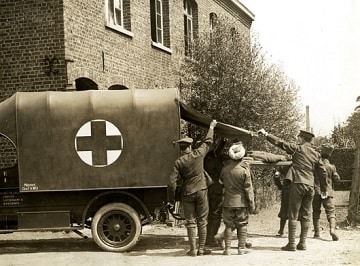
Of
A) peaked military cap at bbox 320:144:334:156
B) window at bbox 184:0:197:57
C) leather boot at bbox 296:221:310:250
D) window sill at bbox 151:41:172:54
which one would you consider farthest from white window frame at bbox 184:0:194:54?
leather boot at bbox 296:221:310:250

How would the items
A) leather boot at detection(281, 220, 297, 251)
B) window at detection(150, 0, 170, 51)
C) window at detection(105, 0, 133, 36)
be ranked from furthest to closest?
1. window at detection(150, 0, 170, 51)
2. window at detection(105, 0, 133, 36)
3. leather boot at detection(281, 220, 297, 251)

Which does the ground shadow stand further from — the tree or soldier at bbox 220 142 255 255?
the tree

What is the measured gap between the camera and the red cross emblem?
9031 millimetres

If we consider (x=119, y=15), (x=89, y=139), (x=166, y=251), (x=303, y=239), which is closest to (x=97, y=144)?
(x=89, y=139)

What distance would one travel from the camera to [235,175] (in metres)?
8.70

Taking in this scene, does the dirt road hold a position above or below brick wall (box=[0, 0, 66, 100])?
below

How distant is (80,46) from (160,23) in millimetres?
5506

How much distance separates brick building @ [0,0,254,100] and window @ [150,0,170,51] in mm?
32

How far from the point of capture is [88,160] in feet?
29.6

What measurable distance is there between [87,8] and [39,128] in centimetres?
467

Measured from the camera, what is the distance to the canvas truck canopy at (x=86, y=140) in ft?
29.5

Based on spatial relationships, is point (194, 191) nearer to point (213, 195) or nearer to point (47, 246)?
point (213, 195)

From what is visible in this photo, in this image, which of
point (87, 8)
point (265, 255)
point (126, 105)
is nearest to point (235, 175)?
point (265, 255)

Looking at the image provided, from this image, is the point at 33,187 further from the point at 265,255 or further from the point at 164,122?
the point at 265,255
